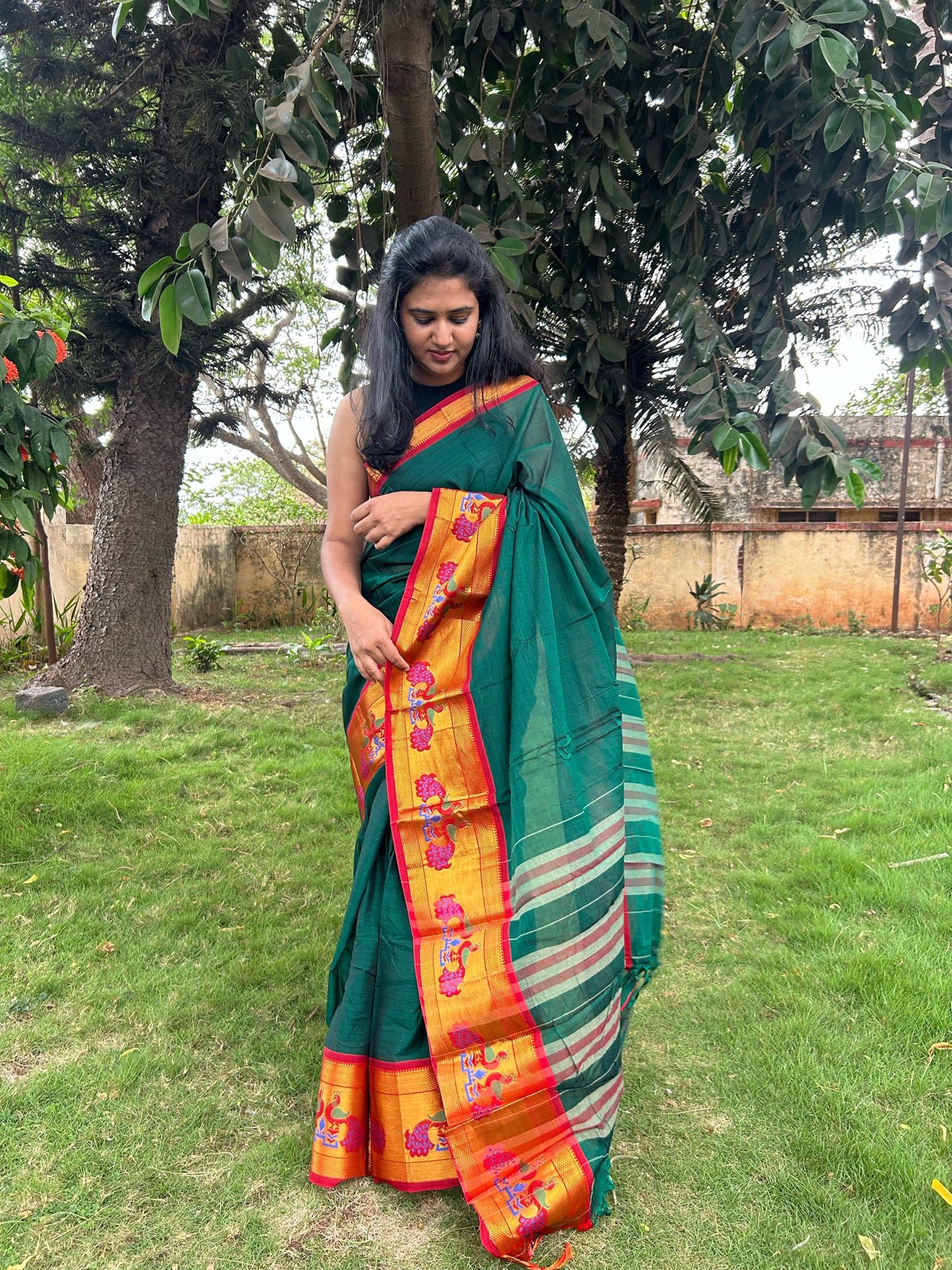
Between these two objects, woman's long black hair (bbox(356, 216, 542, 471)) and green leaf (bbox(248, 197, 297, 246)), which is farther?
woman's long black hair (bbox(356, 216, 542, 471))

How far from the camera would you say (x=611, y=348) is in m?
2.82

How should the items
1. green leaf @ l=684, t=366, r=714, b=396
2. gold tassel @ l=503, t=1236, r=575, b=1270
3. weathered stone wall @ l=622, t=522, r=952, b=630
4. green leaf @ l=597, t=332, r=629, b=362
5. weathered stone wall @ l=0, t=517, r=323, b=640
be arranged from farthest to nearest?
1. weathered stone wall @ l=622, t=522, r=952, b=630
2. weathered stone wall @ l=0, t=517, r=323, b=640
3. green leaf @ l=597, t=332, r=629, b=362
4. green leaf @ l=684, t=366, r=714, b=396
5. gold tassel @ l=503, t=1236, r=575, b=1270

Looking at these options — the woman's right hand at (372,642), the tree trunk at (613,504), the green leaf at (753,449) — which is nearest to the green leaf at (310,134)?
the woman's right hand at (372,642)

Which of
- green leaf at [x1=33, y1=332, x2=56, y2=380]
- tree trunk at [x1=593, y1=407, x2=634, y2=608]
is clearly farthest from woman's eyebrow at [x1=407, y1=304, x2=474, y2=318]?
tree trunk at [x1=593, y1=407, x2=634, y2=608]

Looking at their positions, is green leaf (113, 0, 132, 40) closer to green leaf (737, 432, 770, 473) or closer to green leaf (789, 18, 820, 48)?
green leaf (789, 18, 820, 48)

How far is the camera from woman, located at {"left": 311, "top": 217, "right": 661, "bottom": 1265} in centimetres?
164

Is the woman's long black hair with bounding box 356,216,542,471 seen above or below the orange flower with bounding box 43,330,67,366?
below

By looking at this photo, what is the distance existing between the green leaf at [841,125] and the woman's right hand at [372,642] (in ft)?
4.77

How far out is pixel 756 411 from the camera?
2.16m

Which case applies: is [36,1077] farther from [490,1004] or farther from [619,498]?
[619,498]

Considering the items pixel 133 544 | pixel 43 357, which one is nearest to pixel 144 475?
pixel 133 544

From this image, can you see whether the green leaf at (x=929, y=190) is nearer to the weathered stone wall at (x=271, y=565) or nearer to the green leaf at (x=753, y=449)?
the green leaf at (x=753, y=449)

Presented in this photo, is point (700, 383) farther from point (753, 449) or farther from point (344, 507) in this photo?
point (344, 507)

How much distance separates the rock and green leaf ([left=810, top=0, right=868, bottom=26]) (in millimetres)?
4965
